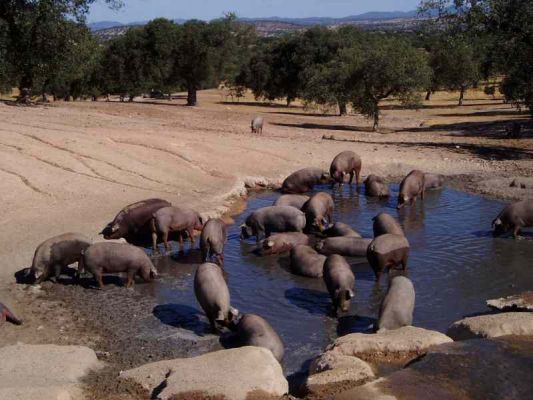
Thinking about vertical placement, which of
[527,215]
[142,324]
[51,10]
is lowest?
[142,324]

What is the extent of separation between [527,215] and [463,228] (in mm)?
1578

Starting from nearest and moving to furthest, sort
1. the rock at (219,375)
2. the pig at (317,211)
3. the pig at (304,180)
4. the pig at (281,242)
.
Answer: the rock at (219,375)
the pig at (281,242)
the pig at (317,211)
the pig at (304,180)

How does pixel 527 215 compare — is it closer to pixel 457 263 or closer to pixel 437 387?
pixel 457 263

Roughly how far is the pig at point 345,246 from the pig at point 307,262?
0.62 metres

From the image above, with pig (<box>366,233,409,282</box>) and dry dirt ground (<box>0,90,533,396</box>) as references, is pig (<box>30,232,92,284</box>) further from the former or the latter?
pig (<box>366,233,409,282</box>)

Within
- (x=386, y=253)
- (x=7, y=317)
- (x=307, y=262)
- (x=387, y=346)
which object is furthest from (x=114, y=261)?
(x=387, y=346)

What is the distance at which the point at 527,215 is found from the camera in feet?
50.5

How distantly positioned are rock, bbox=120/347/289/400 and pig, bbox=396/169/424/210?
34.0ft

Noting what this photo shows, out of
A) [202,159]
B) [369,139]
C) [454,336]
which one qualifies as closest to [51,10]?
[202,159]

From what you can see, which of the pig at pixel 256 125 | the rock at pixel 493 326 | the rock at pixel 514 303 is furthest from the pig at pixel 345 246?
the pig at pixel 256 125

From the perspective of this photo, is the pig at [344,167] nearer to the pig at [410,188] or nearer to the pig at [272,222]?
the pig at [410,188]

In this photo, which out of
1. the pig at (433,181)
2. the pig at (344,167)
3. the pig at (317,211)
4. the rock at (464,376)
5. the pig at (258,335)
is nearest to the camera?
the rock at (464,376)

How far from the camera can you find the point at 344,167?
20641 millimetres

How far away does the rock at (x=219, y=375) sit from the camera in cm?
777
